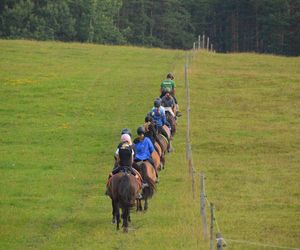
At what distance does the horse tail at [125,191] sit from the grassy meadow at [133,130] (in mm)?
898

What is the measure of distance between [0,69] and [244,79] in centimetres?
1756

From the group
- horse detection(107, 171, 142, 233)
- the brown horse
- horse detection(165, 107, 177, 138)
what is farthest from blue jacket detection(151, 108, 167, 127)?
horse detection(107, 171, 142, 233)

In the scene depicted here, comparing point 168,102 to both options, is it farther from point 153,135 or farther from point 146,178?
point 146,178

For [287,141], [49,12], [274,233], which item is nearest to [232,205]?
[274,233]

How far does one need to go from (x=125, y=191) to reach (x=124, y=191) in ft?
0.09

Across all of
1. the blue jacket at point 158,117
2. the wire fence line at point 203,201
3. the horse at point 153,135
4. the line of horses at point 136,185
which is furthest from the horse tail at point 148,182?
the blue jacket at point 158,117

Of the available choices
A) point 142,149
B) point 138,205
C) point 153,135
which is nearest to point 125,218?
point 138,205

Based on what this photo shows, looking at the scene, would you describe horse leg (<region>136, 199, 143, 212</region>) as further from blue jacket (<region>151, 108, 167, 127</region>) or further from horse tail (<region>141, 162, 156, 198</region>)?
blue jacket (<region>151, 108, 167, 127</region>)

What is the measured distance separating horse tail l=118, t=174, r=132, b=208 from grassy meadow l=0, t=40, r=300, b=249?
898 mm

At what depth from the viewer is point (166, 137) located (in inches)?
1294

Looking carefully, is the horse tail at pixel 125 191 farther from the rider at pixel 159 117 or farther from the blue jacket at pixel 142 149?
the rider at pixel 159 117

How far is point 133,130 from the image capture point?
39250 mm

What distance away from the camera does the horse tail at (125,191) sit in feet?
70.4

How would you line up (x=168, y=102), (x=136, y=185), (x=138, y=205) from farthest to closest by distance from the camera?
1. (x=168, y=102)
2. (x=138, y=205)
3. (x=136, y=185)
